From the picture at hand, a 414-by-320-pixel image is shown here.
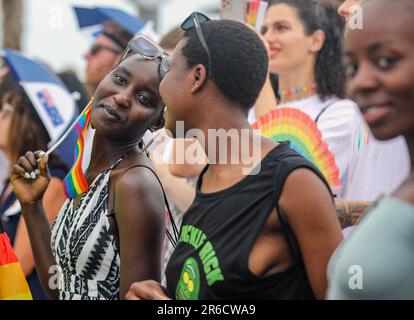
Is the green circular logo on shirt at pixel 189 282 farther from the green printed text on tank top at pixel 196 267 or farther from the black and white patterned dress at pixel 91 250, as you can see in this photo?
the black and white patterned dress at pixel 91 250

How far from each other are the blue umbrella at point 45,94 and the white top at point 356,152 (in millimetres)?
1520

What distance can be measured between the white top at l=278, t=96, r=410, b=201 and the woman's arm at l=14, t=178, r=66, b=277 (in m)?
1.32

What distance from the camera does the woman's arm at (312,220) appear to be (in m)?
2.31

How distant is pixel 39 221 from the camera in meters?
3.51

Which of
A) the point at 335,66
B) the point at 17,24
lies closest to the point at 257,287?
the point at 335,66

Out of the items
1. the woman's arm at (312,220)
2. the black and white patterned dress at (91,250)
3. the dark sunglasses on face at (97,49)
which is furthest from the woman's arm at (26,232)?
the woman's arm at (312,220)

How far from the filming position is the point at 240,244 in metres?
2.36

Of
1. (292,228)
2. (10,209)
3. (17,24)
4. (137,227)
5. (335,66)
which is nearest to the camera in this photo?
(292,228)

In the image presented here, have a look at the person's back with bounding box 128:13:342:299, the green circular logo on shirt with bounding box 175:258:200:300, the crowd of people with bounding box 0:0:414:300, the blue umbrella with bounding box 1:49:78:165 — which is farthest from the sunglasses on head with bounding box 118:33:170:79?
the blue umbrella with bounding box 1:49:78:165

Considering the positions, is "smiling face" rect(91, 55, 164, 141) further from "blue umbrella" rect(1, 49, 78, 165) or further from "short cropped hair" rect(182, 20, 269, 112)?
"blue umbrella" rect(1, 49, 78, 165)

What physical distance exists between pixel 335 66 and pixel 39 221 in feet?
4.89

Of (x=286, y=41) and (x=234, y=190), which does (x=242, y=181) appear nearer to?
(x=234, y=190)

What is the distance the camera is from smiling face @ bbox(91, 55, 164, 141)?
121 inches
